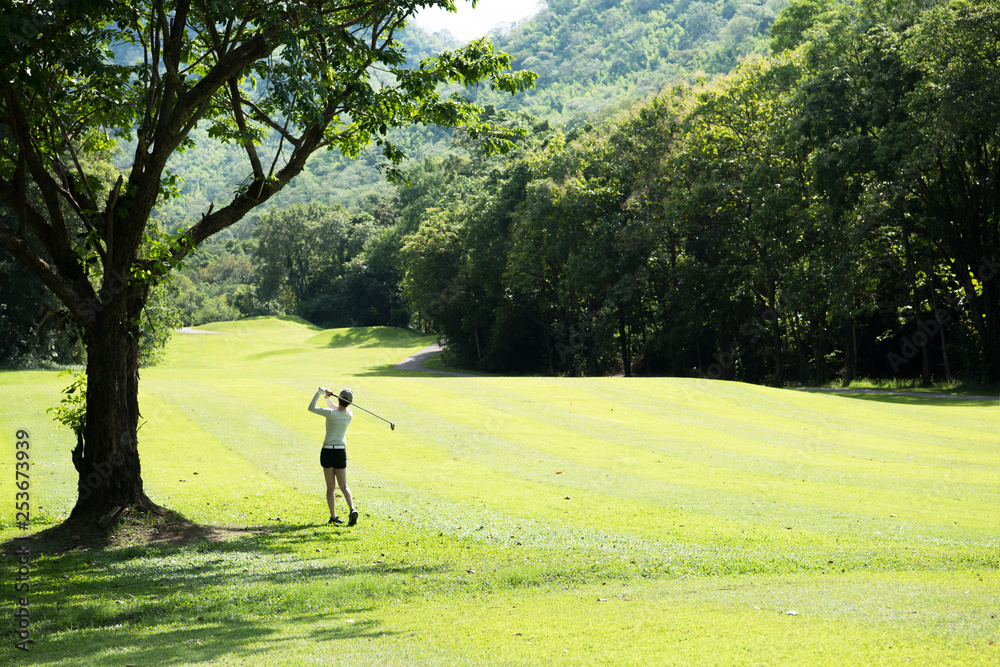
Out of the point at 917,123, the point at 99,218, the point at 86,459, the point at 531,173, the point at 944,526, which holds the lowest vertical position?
the point at 944,526

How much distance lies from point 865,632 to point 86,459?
32.2 feet

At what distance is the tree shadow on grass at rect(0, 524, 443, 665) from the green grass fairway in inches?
1.6

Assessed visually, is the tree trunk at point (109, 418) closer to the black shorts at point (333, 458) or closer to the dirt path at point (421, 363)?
the black shorts at point (333, 458)

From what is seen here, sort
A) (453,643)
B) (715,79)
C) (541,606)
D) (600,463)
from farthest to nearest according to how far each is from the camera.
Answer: (715,79) → (600,463) → (541,606) → (453,643)

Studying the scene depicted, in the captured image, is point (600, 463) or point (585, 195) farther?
point (585, 195)

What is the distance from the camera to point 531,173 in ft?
170

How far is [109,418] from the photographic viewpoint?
1072 centimetres

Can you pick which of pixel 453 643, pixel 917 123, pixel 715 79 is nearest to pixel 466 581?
pixel 453 643

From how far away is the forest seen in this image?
32594 millimetres

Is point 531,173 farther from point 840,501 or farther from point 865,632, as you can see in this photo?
point 865,632

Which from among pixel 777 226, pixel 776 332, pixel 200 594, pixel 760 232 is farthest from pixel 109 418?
pixel 776 332

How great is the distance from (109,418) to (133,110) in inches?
209

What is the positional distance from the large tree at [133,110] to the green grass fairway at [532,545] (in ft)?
7.60

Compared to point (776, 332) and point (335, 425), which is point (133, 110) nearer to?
point (335, 425)
